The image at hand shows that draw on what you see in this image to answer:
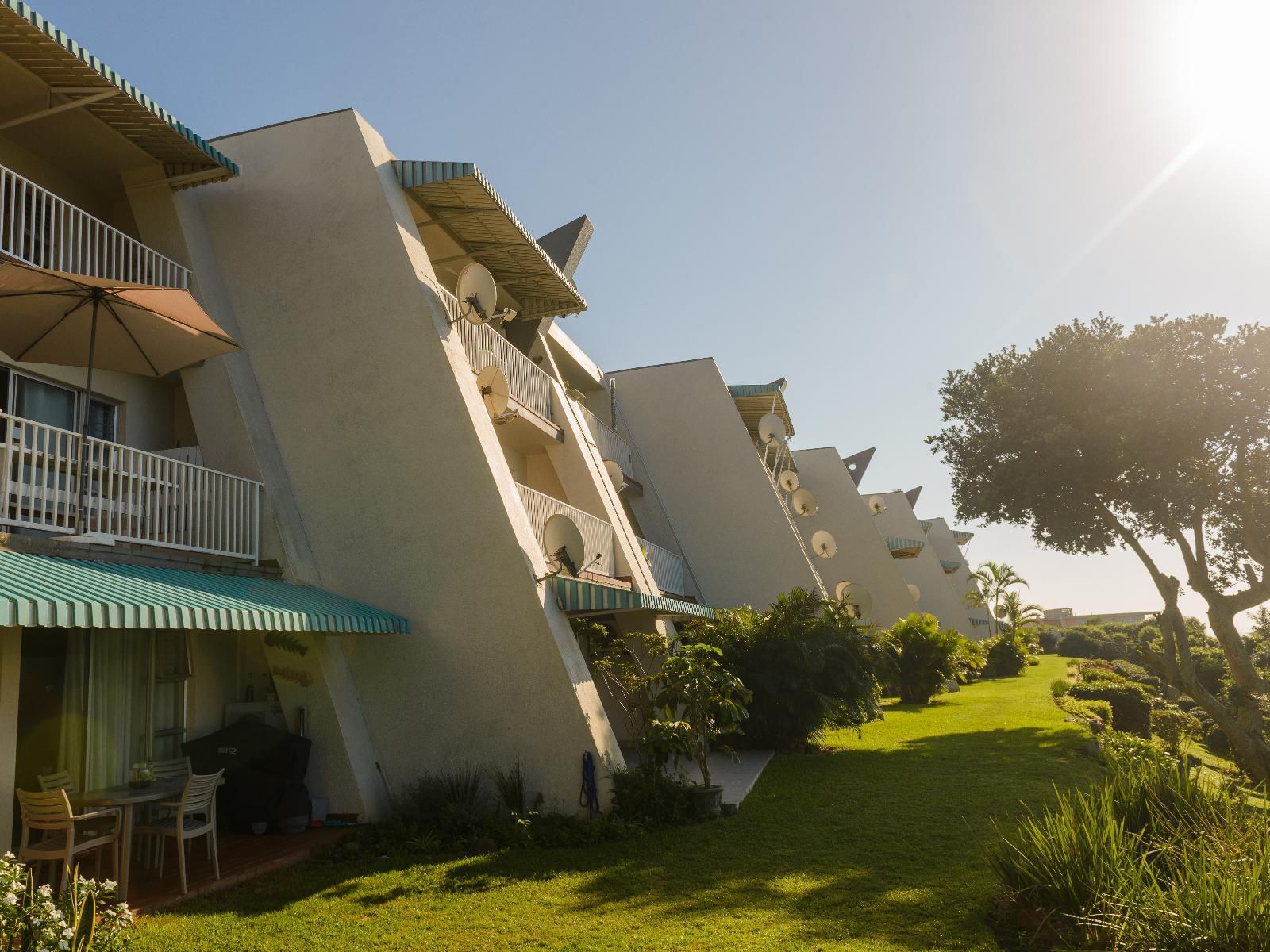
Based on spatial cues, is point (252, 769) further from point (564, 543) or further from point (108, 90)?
point (108, 90)

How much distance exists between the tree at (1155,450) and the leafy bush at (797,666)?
632 cm

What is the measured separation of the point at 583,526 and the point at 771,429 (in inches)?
399

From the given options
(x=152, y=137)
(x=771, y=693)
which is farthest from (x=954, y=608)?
(x=152, y=137)

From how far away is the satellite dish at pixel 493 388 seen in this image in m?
13.1

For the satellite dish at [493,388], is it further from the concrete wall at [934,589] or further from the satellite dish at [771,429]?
the concrete wall at [934,589]

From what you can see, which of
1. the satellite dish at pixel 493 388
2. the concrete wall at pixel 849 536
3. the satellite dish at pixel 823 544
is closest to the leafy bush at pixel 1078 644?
the concrete wall at pixel 849 536

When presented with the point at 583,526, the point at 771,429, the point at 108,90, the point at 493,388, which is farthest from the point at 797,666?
the point at 108,90

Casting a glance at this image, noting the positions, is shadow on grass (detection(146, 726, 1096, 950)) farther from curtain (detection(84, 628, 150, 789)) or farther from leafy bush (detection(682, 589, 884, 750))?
leafy bush (detection(682, 589, 884, 750))

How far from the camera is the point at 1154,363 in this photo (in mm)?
19656

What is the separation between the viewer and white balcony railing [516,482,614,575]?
514 inches

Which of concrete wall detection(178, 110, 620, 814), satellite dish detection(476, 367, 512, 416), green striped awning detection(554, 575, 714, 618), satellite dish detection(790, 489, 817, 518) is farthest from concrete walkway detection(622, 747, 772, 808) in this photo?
satellite dish detection(790, 489, 817, 518)

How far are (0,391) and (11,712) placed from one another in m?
3.75

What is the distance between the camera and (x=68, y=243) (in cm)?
1013

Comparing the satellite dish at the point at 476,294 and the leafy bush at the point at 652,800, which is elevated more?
the satellite dish at the point at 476,294
